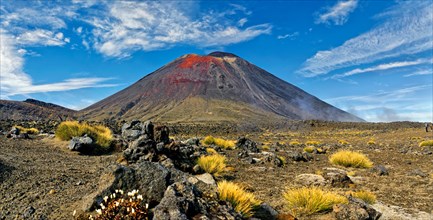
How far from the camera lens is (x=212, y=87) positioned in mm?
148250

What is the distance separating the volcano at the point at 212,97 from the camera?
11840cm

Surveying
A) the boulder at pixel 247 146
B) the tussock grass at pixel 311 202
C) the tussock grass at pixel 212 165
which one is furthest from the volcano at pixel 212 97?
the tussock grass at pixel 311 202

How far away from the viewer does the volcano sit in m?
118

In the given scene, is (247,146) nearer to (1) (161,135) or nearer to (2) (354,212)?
(1) (161,135)

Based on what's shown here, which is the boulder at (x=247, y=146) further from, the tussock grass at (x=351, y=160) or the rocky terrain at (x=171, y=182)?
the tussock grass at (x=351, y=160)

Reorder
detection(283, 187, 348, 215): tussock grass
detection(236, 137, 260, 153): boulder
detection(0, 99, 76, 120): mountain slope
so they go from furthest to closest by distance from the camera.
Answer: detection(0, 99, 76, 120): mountain slope
detection(236, 137, 260, 153): boulder
detection(283, 187, 348, 215): tussock grass

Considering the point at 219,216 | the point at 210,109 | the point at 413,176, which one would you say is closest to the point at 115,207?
the point at 219,216

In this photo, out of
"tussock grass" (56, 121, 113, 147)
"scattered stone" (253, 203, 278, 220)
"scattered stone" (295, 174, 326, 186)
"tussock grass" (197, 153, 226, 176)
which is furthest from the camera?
"tussock grass" (56, 121, 113, 147)

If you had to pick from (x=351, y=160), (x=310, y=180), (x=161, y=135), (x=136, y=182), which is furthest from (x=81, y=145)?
(x=351, y=160)

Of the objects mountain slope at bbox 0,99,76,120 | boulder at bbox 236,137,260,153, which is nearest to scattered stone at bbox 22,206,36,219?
boulder at bbox 236,137,260,153

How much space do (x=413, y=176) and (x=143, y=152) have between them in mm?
9244

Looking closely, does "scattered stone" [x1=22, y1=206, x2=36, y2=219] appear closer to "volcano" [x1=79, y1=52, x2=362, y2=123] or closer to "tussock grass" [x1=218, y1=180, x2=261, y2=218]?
"tussock grass" [x1=218, y1=180, x2=261, y2=218]

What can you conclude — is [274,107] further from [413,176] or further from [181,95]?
[413,176]

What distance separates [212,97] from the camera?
137 metres
